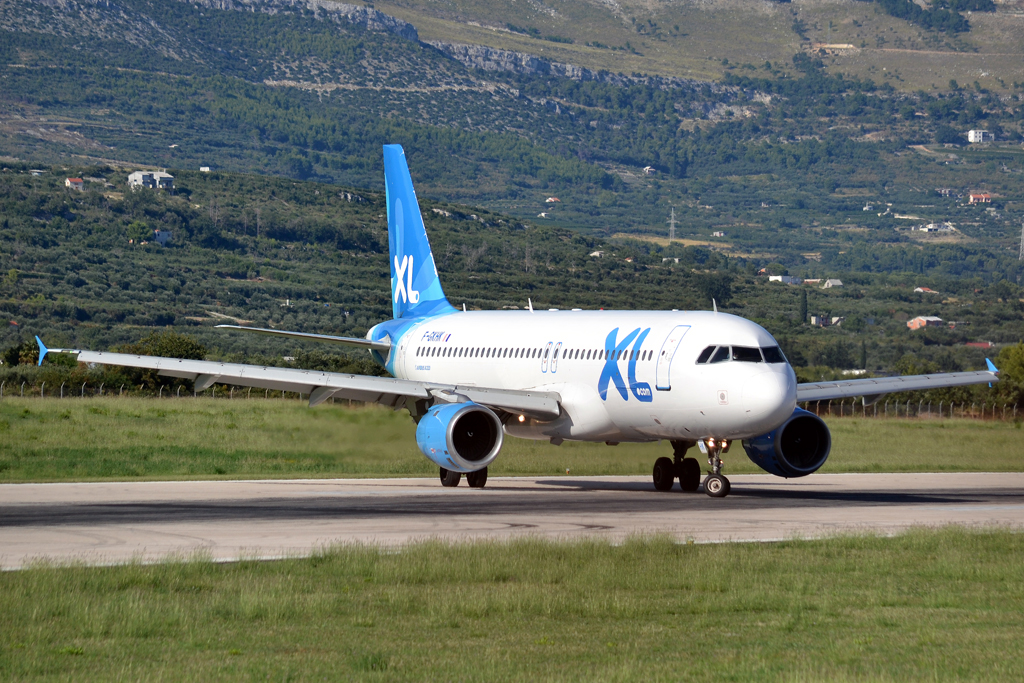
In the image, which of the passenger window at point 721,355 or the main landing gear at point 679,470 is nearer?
the passenger window at point 721,355

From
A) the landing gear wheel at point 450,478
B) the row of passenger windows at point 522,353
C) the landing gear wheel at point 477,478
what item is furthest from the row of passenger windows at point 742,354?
the landing gear wheel at point 450,478

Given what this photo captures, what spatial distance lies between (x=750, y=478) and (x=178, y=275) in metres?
137

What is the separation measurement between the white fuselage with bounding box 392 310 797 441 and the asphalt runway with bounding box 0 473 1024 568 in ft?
5.71

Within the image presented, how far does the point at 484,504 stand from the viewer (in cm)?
2948

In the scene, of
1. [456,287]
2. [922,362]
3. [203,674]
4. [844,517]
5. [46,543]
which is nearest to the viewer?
[203,674]

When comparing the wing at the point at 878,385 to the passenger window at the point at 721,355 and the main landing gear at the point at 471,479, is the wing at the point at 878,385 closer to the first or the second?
the passenger window at the point at 721,355

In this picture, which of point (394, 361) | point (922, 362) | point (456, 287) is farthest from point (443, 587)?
point (456, 287)

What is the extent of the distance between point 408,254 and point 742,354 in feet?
62.7

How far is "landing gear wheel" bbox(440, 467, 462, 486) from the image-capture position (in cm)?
3456

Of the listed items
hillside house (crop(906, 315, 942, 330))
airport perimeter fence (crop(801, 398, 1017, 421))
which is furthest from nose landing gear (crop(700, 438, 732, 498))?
hillside house (crop(906, 315, 942, 330))

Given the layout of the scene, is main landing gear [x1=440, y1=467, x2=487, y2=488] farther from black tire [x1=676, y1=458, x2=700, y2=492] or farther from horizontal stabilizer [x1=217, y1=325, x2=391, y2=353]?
horizontal stabilizer [x1=217, y1=325, x2=391, y2=353]

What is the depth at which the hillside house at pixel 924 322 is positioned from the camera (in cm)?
15696

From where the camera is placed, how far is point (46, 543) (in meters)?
21.3

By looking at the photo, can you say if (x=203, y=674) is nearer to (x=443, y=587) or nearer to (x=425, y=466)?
(x=443, y=587)
